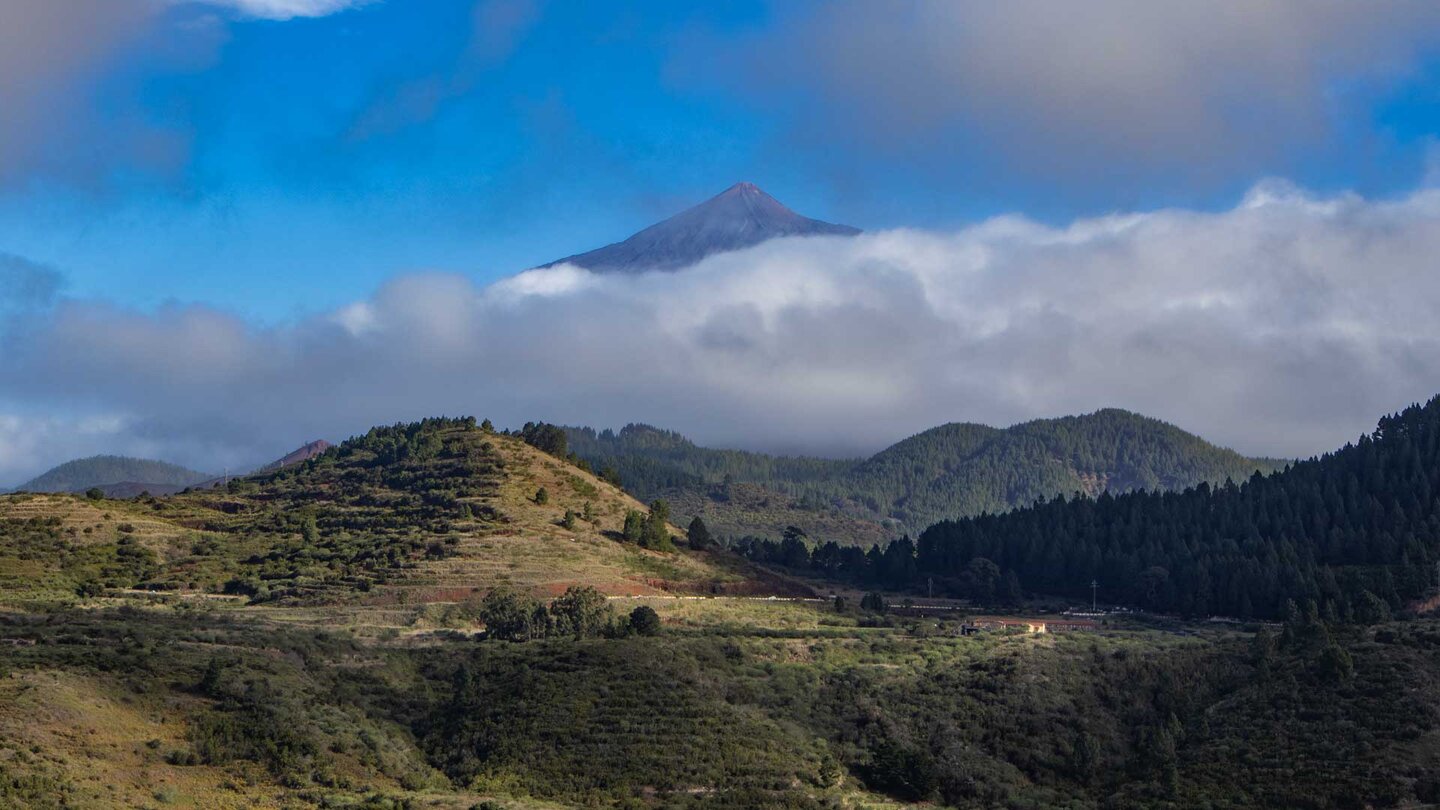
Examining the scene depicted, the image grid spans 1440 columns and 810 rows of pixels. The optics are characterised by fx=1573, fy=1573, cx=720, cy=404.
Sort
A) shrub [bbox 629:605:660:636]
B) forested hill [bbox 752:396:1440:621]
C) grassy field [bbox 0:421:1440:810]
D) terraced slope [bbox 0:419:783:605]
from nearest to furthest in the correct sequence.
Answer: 1. grassy field [bbox 0:421:1440:810]
2. shrub [bbox 629:605:660:636]
3. terraced slope [bbox 0:419:783:605]
4. forested hill [bbox 752:396:1440:621]

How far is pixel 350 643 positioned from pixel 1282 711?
165 ft

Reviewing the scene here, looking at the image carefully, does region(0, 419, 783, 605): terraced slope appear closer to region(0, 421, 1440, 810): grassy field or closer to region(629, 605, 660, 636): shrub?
region(0, 421, 1440, 810): grassy field

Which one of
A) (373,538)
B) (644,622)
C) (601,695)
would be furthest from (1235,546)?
(601,695)

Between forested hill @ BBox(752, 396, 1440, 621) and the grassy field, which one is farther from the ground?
forested hill @ BBox(752, 396, 1440, 621)

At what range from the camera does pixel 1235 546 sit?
132m

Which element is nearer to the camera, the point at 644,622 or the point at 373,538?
the point at 644,622

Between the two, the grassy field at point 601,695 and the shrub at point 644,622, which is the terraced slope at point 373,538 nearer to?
the grassy field at point 601,695

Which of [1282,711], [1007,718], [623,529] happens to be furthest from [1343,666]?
[623,529]

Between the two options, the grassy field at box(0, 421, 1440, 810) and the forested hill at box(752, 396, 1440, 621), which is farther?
the forested hill at box(752, 396, 1440, 621)

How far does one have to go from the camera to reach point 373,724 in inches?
3009

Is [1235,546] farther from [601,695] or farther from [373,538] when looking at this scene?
[601,695]

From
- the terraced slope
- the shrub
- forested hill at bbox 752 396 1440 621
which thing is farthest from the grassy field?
forested hill at bbox 752 396 1440 621

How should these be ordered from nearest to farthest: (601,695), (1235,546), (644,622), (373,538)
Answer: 1. (601,695)
2. (644,622)
3. (373,538)
4. (1235,546)

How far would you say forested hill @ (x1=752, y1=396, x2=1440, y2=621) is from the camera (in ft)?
387
